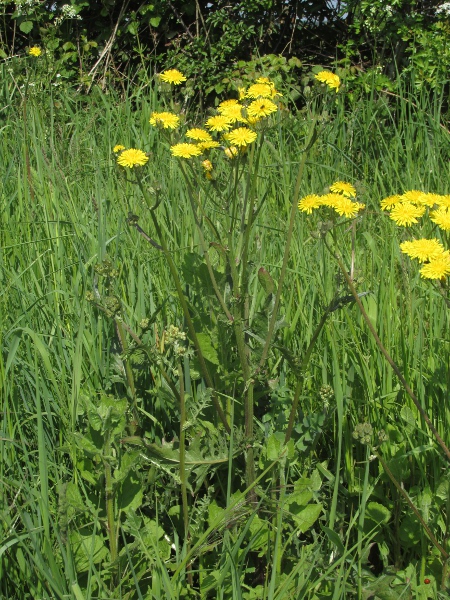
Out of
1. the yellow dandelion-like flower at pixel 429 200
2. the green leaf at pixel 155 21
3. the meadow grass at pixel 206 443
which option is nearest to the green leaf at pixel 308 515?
the meadow grass at pixel 206 443

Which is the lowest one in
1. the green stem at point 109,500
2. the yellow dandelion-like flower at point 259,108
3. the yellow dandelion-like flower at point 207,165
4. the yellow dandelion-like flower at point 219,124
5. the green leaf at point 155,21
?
the green stem at point 109,500

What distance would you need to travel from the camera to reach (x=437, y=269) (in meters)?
1.20

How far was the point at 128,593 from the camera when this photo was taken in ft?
4.11

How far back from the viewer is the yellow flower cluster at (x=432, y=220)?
1204mm

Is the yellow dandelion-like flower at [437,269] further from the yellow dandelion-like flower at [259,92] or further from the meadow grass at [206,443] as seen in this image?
the yellow dandelion-like flower at [259,92]

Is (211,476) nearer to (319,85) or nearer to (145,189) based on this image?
(145,189)

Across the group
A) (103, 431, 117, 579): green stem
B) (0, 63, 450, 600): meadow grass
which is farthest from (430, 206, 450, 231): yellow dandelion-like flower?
(103, 431, 117, 579): green stem

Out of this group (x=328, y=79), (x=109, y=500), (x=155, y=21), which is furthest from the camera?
(x=155, y=21)

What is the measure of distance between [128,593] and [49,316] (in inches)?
35.1

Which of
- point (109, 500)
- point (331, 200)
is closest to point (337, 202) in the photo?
point (331, 200)

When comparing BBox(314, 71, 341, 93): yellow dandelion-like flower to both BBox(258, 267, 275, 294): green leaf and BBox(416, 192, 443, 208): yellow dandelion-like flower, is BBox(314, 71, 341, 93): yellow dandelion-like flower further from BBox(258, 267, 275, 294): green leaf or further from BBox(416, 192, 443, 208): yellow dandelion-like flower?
BBox(258, 267, 275, 294): green leaf

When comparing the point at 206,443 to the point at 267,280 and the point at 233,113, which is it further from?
the point at 233,113

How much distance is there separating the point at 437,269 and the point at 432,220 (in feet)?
0.48

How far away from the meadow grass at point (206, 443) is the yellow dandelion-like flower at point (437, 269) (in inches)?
7.2
